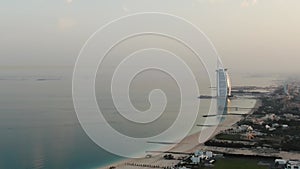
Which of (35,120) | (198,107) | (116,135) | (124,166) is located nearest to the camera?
(124,166)

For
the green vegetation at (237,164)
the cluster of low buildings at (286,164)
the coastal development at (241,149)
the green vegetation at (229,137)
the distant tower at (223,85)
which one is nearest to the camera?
the cluster of low buildings at (286,164)

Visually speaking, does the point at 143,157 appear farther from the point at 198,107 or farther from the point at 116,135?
the point at 198,107

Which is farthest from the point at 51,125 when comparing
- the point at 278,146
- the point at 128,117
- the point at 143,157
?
the point at 278,146

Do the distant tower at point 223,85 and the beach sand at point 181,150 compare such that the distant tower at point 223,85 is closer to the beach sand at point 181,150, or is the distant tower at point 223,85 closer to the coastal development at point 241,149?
the coastal development at point 241,149

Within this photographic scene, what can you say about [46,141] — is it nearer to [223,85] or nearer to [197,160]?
[197,160]

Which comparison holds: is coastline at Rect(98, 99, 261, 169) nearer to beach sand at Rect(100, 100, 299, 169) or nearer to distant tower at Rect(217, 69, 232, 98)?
beach sand at Rect(100, 100, 299, 169)

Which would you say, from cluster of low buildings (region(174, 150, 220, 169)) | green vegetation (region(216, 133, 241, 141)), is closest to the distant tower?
green vegetation (region(216, 133, 241, 141))

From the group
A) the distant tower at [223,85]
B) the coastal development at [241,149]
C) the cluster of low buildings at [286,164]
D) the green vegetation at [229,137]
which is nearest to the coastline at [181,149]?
the coastal development at [241,149]

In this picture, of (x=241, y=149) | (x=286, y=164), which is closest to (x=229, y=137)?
(x=241, y=149)
